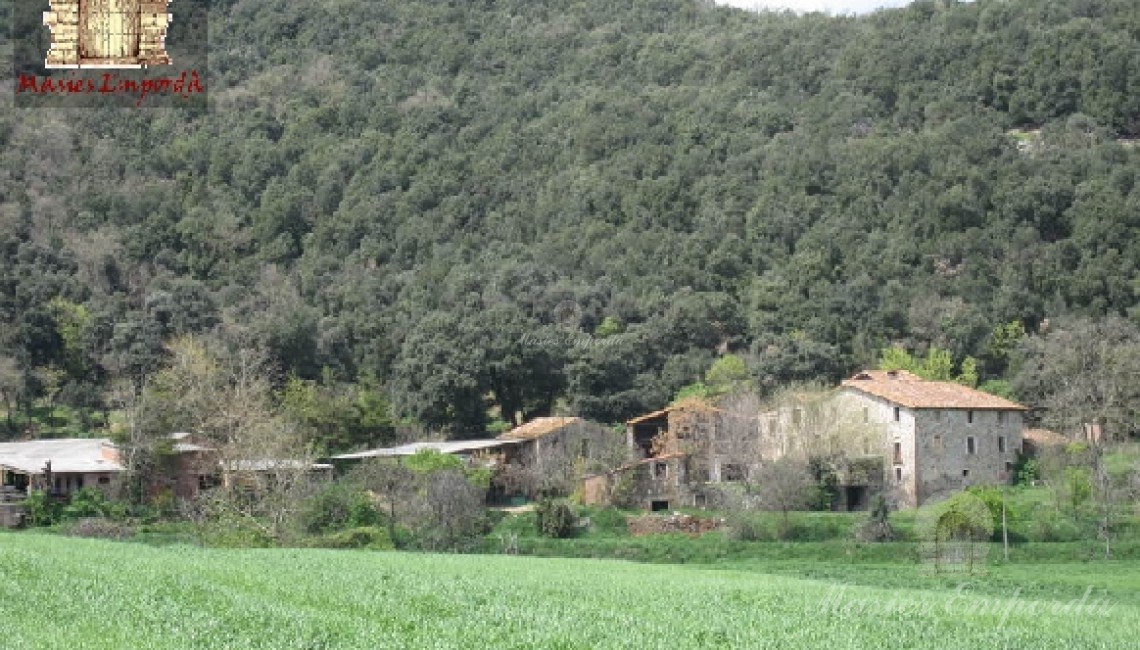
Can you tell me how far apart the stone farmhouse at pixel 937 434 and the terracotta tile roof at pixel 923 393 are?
5cm

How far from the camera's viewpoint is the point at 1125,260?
9419 centimetres

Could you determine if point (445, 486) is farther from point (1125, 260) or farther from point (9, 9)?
point (9, 9)

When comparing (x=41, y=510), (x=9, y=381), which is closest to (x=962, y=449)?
(x=41, y=510)

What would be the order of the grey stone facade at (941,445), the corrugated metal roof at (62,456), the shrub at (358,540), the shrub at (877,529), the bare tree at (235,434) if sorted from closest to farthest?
the shrub at (877,529) < the shrub at (358,540) < the bare tree at (235,434) < the corrugated metal roof at (62,456) < the grey stone facade at (941,445)

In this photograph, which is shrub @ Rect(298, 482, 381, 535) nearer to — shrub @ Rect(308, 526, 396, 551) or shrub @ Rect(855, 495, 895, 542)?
shrub @ Rect(308, 526, 396, 551)

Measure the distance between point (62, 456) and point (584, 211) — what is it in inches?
2078

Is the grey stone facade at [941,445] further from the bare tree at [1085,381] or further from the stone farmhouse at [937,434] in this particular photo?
the bare tree at [1085,381]

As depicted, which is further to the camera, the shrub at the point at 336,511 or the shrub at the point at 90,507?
the shrub at the point at 90,507

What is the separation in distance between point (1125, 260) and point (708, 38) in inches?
2622

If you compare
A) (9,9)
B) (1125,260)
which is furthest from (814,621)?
(9,9)

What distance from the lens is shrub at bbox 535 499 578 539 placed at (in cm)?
6444

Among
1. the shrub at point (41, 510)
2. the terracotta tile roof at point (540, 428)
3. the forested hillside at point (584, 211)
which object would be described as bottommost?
the shrub at point (41, 510)

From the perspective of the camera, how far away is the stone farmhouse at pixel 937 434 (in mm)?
72500

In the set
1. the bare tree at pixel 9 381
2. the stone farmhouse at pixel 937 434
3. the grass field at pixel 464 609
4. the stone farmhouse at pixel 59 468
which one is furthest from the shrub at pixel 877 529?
the bare tree at pixel 9 381
